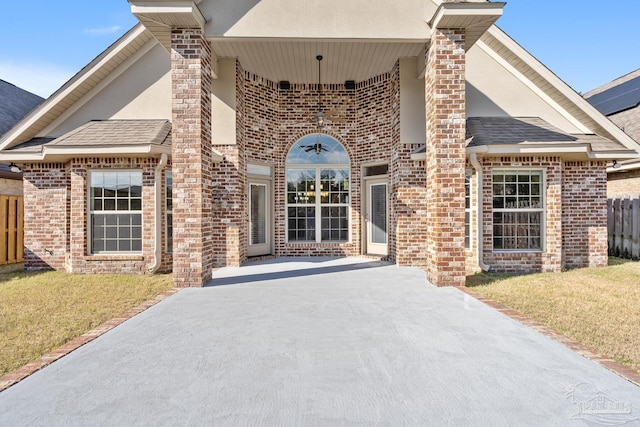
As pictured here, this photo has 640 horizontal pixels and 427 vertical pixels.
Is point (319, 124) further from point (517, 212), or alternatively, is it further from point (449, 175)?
point (517, 212)

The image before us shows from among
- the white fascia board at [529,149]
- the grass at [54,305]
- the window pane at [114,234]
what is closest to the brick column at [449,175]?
the white fascia board at [529,149]

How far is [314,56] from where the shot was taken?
778 centimetres

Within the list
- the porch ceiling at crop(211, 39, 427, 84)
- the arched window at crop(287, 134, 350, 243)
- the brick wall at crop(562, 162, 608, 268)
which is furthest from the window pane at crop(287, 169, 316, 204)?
the brick wall at crop(562, 162, 608, 268)

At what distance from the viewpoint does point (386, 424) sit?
2.19 metres

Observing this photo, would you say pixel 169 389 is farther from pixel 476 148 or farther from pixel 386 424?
pixel 476 148

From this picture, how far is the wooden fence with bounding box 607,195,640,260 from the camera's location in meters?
9.42

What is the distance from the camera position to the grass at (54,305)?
3584 mm

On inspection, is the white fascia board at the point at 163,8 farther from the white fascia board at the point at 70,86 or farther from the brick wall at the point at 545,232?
the brick wall at the point at 545,232

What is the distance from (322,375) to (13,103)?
15.6m

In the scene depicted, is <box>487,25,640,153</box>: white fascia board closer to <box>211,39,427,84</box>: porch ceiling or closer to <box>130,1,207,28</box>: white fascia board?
<box>211,39,427,84</box>: porch ceiling

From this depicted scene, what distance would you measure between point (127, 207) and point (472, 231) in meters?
7.98

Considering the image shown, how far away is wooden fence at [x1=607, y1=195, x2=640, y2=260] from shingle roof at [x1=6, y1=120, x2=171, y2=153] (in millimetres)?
12486

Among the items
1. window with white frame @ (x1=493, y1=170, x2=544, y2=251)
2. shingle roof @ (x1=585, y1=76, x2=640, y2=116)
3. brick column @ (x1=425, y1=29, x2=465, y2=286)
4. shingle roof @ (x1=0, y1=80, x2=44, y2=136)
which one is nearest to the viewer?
brick column @ (x1=425, y1=29, x2=465, y2=286)

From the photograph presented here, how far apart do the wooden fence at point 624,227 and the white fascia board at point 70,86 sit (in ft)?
45.0
